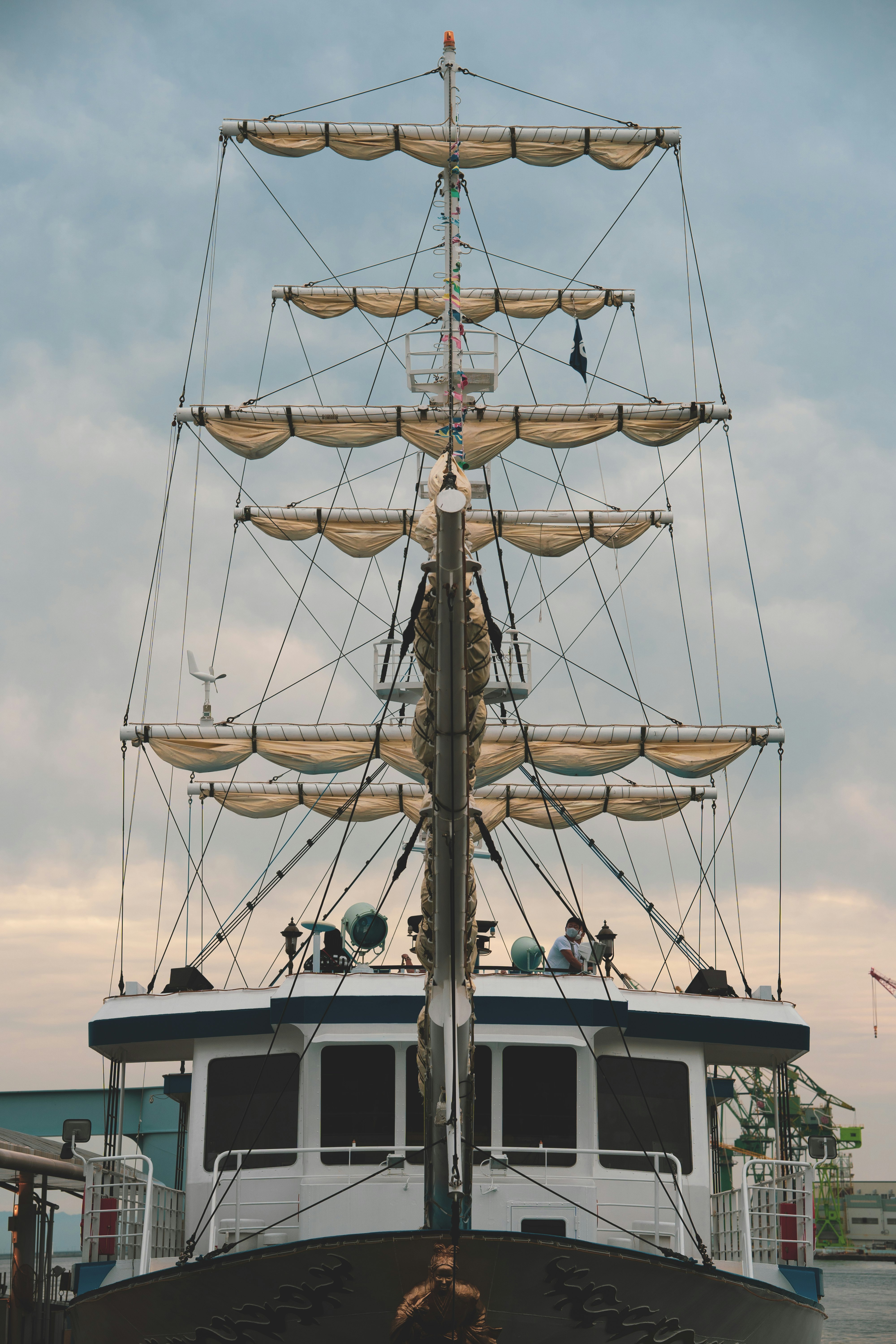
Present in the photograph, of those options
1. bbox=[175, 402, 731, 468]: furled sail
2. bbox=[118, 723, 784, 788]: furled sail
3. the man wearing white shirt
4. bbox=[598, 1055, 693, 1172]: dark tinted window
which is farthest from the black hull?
bbox=[175, 402, 731, 468]: furled sail

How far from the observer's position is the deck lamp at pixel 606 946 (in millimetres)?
15391

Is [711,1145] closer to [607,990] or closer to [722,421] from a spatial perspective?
[607,990]

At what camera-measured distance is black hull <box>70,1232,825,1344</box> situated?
10094 mm

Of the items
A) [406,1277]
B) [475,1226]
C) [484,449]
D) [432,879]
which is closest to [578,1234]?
[475,1226]

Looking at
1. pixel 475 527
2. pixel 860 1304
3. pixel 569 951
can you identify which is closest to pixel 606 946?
pixel 569 951

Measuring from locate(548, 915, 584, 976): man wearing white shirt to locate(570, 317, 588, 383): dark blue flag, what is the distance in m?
13.2

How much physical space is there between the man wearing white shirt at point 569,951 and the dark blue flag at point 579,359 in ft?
43.1

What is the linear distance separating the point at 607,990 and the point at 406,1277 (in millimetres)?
3262

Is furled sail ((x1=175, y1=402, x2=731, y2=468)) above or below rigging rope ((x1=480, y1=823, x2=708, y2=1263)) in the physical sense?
above

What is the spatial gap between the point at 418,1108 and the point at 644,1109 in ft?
7.84

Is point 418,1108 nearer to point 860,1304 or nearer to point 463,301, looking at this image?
point 463,301

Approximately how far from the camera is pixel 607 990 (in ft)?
40.9

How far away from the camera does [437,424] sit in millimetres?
26469

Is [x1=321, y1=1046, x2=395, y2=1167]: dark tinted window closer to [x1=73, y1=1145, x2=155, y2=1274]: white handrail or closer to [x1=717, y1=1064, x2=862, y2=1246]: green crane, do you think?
[x1=73, y1=1145, x2=155, y2=1274]: white handrail
